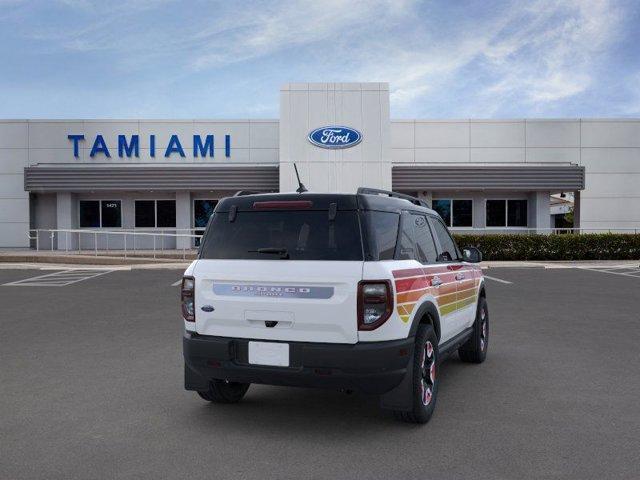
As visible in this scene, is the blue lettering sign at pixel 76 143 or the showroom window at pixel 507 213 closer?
the blue lettering sign at pixel 76 143

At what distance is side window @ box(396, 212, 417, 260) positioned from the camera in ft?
16.4

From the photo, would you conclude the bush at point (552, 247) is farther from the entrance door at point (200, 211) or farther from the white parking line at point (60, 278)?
the white parking line at point (60, 278)

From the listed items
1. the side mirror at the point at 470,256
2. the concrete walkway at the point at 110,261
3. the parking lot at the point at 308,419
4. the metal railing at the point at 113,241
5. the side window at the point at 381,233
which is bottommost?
the parking lot at the point at 308,419

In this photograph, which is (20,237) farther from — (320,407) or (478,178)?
(320,407)

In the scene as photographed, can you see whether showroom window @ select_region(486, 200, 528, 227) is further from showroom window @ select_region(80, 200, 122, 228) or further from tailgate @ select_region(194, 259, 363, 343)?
tailgate @ select_region(194, 259, 363, 343)

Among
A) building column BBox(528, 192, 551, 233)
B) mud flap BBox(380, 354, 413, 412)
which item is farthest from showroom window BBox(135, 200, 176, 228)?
mud flap BBox(380, 354, 413, 412)

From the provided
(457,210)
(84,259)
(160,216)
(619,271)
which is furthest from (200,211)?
(619,271)

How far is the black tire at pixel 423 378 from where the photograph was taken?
15.7 ft

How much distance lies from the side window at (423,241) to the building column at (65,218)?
83.0 feet

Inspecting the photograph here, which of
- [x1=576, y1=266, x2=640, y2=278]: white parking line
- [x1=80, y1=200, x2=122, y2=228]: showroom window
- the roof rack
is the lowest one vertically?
[x1=576, y1=266, x2=640, y2=278]: white parking line

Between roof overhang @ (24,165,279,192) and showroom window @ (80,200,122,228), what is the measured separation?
178cm

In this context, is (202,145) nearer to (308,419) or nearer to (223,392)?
(223,392)

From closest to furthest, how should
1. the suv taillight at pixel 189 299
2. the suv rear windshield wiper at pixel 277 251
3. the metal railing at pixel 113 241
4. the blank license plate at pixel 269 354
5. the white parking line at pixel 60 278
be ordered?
1. the blank license plate at pixel 269 354
2. the suv rear windshield wiper at pixel 277 251
3. the suv taillight at pixel 189 299
4. the white parking line at pixel 60 278
5. the metal railing at pixel 113 241

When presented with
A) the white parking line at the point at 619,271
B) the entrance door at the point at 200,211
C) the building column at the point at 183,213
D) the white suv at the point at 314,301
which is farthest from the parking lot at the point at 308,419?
the entrance door at the point at 200,211
